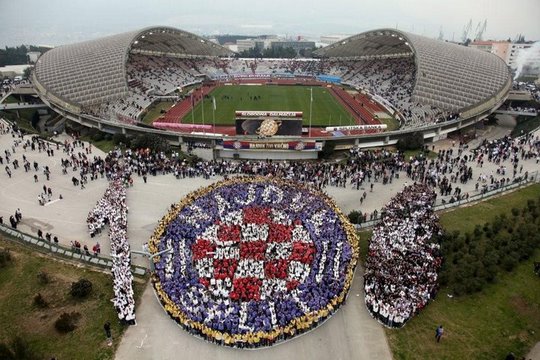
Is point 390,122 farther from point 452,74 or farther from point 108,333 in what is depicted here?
point 108,333

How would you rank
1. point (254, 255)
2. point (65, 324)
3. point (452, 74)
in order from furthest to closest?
1. point (452, 74)
2. point (254, 255)
3. point (65, 324)

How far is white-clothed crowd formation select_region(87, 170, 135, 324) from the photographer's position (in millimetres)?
17594

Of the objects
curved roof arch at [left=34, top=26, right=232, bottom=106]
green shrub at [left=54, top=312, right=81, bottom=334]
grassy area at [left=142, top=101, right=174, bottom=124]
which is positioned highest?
curved roof arch at [left=34, top=26, right=232, bottom=106]

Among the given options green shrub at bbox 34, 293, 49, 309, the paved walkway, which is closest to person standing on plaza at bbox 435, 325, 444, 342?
the paved walkway

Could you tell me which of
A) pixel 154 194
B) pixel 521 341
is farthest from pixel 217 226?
pixel 521 341

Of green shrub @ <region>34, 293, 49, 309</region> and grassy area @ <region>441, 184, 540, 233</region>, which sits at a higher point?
grassy area @ <region>441, 184, 540, 233</region>

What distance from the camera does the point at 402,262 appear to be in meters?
19.9

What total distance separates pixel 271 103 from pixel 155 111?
1721cm

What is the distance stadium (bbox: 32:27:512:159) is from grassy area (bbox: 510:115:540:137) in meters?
3.83

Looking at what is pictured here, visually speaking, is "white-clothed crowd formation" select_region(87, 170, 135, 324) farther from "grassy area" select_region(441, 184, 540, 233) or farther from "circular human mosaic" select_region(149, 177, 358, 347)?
"grassy area" select_region(441, 184, 540, 233)

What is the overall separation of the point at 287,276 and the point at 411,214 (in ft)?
30.6

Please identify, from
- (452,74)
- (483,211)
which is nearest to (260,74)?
(452,74)

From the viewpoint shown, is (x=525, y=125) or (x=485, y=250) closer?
(x=485, y=250)

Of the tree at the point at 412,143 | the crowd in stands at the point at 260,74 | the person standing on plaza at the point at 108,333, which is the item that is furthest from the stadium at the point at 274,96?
the person standing on plaza at the point at 108,333
